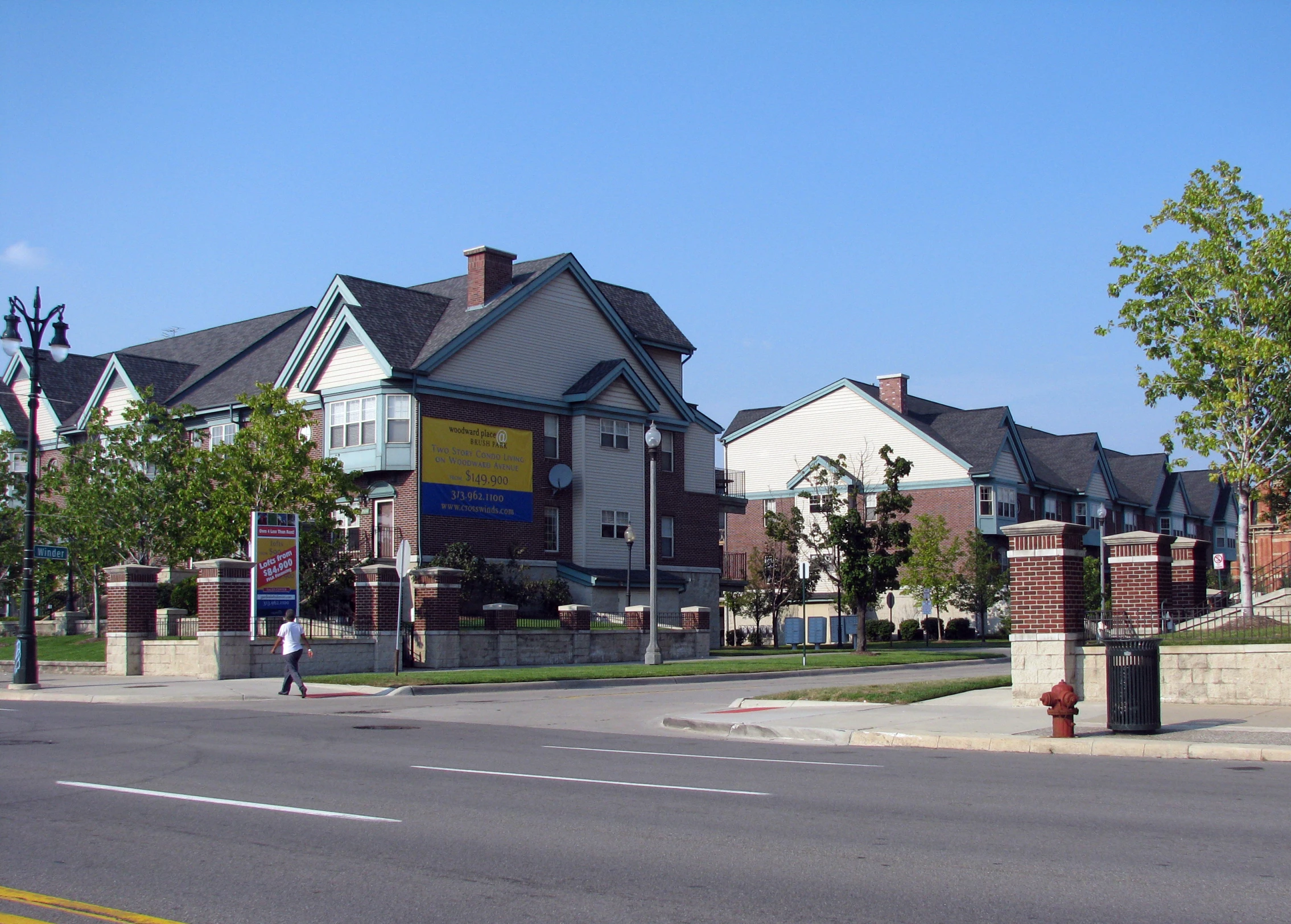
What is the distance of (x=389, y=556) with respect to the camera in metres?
40.3

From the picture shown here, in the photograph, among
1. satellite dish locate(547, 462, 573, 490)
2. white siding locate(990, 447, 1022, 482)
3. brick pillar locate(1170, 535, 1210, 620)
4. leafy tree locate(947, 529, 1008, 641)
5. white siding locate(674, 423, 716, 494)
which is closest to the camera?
brick pillar locate(1170, 535, 1210, 620)

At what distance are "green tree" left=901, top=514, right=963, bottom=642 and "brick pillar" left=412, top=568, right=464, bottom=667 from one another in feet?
94.8

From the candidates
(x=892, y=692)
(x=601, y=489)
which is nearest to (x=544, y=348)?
(x=601, y=489)

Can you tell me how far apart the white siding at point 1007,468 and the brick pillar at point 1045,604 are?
141 feet

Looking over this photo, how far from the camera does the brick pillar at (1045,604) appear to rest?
63.0 feet

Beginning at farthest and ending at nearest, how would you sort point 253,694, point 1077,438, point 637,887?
point 1077,438 → point 253,694 → point 637,887

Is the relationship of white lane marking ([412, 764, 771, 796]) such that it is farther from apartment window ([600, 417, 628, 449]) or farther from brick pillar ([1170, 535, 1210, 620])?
apartment window ([600, 417, 628, 449])

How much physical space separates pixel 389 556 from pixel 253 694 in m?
16.2

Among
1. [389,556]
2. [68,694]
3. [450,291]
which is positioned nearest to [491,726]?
[68,694]

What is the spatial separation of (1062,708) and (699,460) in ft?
117

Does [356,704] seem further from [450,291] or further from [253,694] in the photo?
[450,291]

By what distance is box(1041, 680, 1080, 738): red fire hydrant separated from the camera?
14977 millimetres

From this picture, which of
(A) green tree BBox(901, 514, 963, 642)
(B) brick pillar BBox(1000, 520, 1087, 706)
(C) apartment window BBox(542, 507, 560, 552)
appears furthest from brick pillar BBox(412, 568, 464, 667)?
Answer: (A) green tree BBox(901, 514, 963, 642)

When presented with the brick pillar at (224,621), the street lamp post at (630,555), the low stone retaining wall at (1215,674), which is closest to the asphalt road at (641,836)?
the low stone retaining wall at (1215,674)
